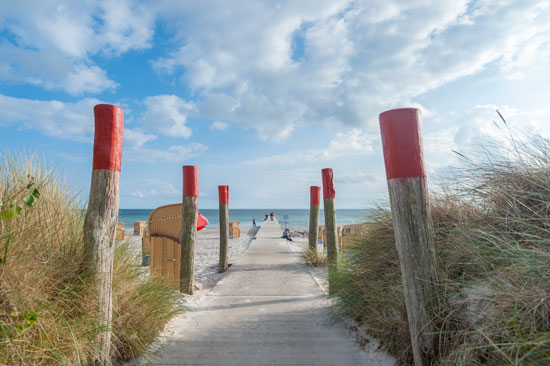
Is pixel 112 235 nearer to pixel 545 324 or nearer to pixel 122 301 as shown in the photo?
pixel 122 301

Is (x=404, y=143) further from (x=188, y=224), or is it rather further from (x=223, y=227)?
(x=223, y=227)

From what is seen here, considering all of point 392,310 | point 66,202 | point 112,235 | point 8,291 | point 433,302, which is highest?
point 66,202

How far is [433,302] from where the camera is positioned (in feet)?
7.82

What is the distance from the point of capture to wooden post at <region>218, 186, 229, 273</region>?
822cm

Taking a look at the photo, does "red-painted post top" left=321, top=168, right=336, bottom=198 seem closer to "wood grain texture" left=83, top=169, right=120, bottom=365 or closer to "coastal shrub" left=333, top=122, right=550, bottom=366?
"coastal shrub" left=333, top=122, right=550, bottom=366

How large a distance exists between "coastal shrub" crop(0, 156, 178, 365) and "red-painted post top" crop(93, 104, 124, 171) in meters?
0.59

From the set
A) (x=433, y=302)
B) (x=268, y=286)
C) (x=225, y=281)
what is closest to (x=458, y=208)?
(x=433, y=302)

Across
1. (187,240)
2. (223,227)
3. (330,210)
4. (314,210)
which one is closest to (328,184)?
(330,210)

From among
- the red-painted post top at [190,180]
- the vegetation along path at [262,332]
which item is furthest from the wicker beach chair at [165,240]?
the vegetation along path at [262,332]

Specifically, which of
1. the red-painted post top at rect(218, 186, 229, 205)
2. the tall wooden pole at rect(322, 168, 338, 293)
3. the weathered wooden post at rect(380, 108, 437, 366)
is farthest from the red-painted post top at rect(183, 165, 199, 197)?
the weathered wooden post at rect(380, 108, 437, 366)

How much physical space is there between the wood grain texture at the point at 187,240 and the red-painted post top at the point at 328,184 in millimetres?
2676

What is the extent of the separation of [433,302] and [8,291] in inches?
122

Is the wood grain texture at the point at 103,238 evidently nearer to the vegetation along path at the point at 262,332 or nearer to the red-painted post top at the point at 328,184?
the vegetation along path at the point at 262,332

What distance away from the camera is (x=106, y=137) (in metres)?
2.99
